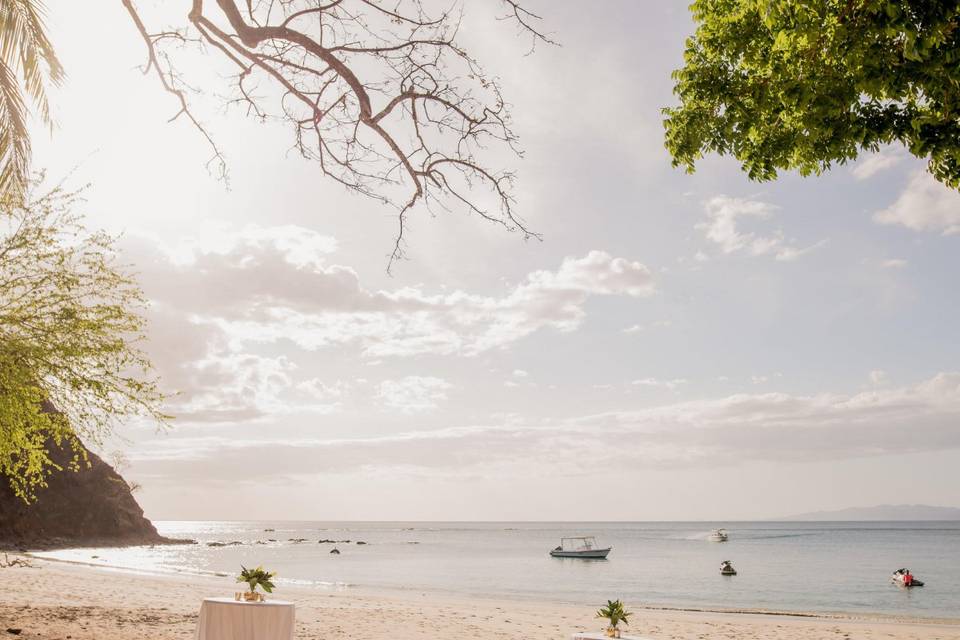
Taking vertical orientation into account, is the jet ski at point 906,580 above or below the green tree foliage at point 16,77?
below

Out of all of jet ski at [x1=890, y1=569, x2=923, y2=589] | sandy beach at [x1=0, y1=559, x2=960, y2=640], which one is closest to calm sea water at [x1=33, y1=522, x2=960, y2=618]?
jet ski at [x1=890, y1=569, x2=923, y2=589]

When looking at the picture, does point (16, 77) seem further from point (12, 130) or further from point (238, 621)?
point (238, 621)

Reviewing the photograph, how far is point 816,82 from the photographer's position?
21.0ft

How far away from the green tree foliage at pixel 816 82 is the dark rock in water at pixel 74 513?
52446mm

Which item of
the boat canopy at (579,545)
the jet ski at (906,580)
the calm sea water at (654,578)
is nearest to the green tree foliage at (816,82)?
the calm sea water at (654,578)

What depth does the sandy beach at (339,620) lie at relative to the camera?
12.9 meters

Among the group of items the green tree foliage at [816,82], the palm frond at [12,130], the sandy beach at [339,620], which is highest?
the palm frond at [12,130]

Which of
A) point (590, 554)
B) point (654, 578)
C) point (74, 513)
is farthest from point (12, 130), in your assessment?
point (590, 554)

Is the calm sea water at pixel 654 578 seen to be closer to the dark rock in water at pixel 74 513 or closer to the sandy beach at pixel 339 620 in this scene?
the dark rock in water at pixel 74 513

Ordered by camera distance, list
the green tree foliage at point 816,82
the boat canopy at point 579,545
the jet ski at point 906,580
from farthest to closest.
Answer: the boat canopy at point 579,545 < the jet ski at point 906,580 < the green tree foliage at point 816,82

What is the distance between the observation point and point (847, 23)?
19.1ft

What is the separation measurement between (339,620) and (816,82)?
18196mm

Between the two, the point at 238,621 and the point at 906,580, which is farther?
the point at 906,580

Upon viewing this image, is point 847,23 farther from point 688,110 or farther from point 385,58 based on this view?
point 385,58
